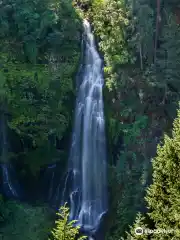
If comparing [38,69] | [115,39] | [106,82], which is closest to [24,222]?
[38,69]

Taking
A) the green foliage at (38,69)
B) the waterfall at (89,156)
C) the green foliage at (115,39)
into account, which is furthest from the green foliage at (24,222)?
the green foliage at (115,39)

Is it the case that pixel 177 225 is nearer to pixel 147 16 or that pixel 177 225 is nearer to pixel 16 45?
pixel 147 16

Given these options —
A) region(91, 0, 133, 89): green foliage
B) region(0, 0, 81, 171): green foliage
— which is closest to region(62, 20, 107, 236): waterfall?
region(0, 0, 81, 171): green foliage

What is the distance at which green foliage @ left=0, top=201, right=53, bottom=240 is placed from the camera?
800 inches

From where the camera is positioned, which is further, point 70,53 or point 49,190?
point 70,53

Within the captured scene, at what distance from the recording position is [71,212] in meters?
23.2

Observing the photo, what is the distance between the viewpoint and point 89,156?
24625 millimetres

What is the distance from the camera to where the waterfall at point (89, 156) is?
76.2 ft

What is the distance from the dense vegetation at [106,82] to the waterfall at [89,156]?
672 mm

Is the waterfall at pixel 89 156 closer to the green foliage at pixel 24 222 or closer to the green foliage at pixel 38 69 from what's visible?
the green foliage at pixel 38 69

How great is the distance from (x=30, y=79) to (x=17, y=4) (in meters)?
6.44

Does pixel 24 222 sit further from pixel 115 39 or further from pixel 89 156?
pixel 115 39

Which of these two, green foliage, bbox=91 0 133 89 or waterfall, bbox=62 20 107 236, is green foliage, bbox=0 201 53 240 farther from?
green foliage, bbox=91 0 133 89

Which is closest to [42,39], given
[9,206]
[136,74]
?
[136,74]
